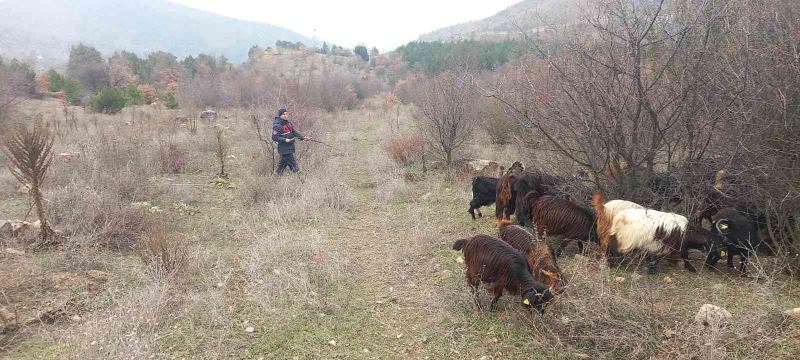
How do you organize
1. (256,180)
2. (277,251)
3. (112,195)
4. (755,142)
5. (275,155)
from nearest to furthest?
(755,142)
(277,251)
(112,195)
(256,180)
(275,155)

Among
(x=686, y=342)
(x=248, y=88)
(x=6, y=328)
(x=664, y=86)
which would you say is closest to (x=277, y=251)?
(x=6, y=328)

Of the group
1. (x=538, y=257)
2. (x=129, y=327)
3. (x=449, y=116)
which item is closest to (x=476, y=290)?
(x=538, y=257)

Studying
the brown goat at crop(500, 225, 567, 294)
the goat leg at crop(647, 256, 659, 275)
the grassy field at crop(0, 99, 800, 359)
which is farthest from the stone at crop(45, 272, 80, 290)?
the goat leg at crop(647, 256, 659, 275)

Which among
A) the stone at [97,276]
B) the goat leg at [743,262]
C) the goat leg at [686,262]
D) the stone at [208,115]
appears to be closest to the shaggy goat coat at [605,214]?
the goat leg at [686,262]

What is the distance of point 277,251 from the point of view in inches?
234

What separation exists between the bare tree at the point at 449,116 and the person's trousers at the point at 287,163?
3.36 metres

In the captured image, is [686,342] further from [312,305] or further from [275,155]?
[275,155]

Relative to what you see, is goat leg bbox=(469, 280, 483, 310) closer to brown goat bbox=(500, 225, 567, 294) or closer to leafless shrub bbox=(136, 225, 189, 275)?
brown goat bbox=(500, 225, 567, 294)

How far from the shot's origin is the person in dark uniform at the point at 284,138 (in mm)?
9760

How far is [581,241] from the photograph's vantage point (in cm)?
557

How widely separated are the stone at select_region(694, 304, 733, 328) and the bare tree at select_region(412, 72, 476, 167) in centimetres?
748

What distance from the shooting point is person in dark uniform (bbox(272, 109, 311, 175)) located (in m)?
9.76

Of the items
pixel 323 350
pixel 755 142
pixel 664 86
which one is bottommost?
pixel 323 350

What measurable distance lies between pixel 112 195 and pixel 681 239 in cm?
849
